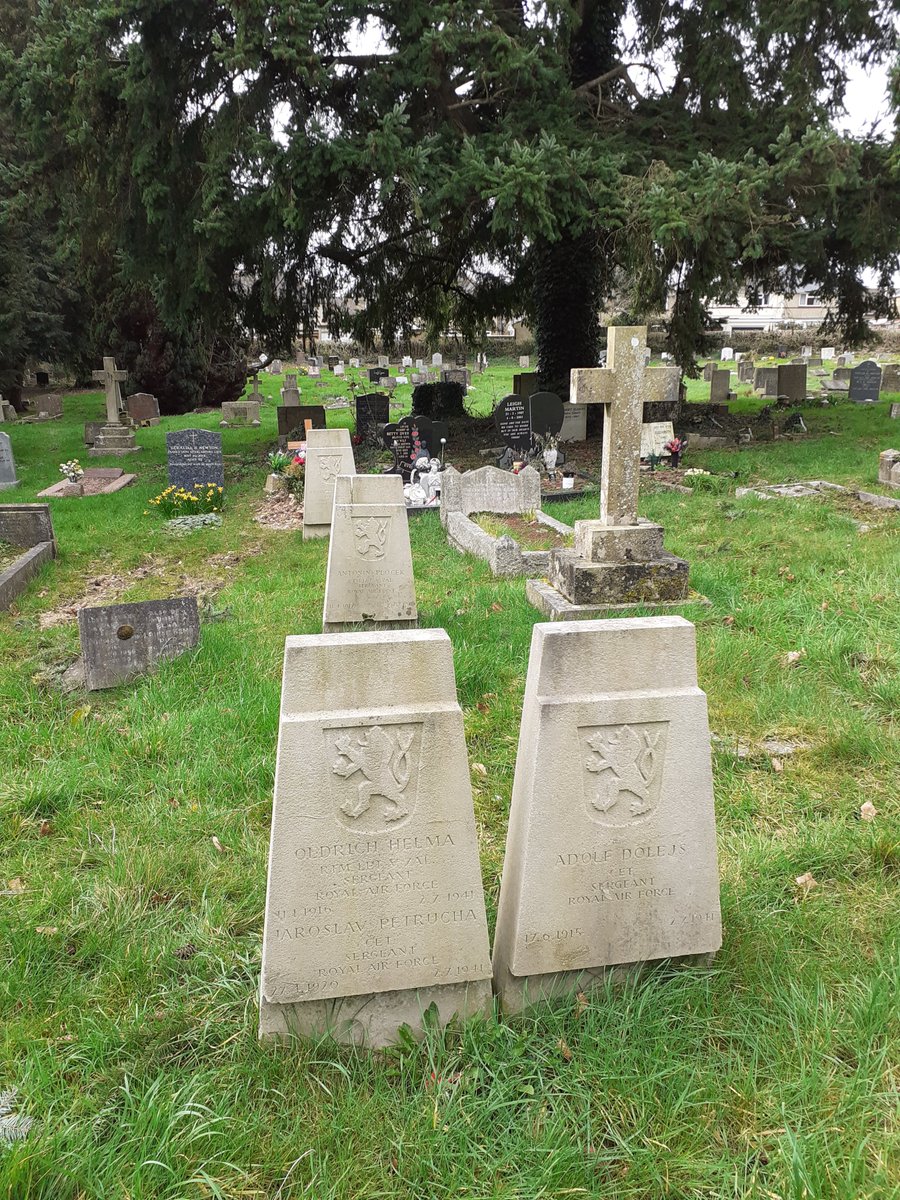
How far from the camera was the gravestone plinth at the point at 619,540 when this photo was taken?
249 inches

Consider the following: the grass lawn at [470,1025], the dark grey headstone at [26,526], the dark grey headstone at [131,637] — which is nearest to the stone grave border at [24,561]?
the dark grey headstone at [26,526]

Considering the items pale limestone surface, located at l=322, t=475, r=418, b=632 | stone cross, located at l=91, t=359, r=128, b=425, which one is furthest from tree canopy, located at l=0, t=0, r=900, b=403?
pale limestone surface, located at l=322, t=475, r=418, b=632

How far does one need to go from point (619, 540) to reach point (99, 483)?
10477 millimetres

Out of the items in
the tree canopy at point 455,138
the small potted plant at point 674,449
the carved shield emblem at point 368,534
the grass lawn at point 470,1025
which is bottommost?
the grass lawn at point 470,1025

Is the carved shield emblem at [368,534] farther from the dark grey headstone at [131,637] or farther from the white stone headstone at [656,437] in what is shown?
the white stone headstone at [656,437]

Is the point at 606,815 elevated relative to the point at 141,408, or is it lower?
lower

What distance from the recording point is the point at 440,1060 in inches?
92.5

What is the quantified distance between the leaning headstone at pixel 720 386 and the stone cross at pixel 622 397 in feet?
53.8

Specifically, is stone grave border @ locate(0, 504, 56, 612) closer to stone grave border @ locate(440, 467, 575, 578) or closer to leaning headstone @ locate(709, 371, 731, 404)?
stone grave border @ locate(440, 467, 575, 578)

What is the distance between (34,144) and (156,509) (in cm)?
651

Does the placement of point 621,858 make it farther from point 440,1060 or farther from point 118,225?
point 118,225

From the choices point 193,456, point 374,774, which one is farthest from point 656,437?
point 374,774

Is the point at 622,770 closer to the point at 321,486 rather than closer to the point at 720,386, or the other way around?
the point at 321,486

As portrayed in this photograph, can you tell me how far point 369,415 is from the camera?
16.2m
